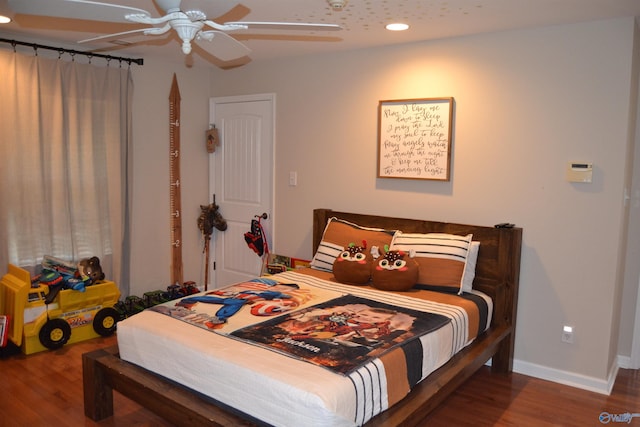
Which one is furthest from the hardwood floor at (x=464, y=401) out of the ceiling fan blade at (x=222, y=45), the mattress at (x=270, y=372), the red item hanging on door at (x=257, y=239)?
the ceiling fan blade at (x=222, y=45)

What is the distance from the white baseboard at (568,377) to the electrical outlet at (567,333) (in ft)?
0.69

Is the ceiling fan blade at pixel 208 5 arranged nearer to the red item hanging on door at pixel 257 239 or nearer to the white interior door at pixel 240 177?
the white interior door at pixel 240 177

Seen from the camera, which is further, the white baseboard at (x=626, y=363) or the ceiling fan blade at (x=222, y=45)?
the white baseboard at (x=626, y=363)

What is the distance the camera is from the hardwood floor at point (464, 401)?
9.09 ft

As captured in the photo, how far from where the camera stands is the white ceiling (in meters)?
2.79

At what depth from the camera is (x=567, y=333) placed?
325cm

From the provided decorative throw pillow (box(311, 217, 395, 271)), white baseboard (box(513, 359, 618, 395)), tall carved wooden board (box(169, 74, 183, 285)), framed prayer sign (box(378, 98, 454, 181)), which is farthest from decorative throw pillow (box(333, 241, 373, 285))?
tall carved wooden board (box(169, 74, 183, 285))

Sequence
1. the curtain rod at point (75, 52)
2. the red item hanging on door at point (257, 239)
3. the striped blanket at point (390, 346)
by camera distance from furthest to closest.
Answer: the red item hanging on door at point (257, 239)
the curtain rod at point (75, 52)
the striped blanket at point (390, 346)

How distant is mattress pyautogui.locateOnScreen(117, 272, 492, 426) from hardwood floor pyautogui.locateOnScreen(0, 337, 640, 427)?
0.40 metres

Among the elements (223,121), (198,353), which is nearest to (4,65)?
(223,121)

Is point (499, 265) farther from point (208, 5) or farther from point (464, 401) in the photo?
point (208, 5)

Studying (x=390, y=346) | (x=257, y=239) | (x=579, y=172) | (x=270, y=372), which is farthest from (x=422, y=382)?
(x=257, y=239)

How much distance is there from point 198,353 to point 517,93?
255 centimetres

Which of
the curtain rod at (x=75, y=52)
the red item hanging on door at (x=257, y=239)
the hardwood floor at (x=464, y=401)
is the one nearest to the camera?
the hardwood floor at (x=464, y=401)
